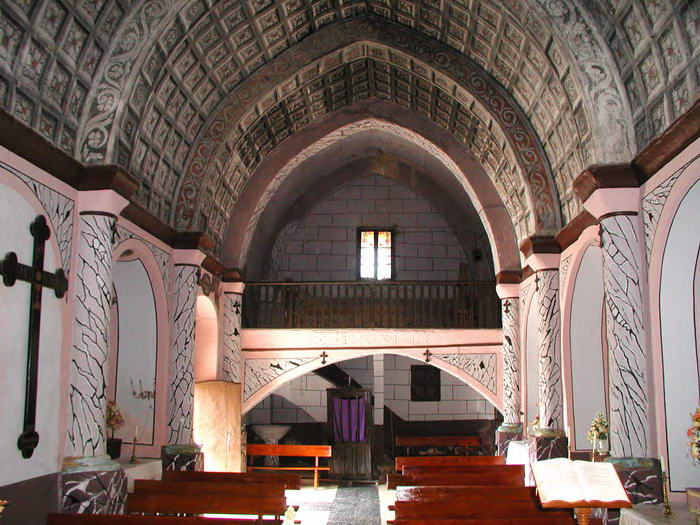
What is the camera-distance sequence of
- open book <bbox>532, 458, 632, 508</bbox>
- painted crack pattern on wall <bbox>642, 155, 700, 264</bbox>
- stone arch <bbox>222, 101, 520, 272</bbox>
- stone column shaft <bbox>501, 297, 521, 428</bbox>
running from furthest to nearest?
stone arch <bbox>222, 101, 520, 272</bbox> < stone column shaft <bbox>501, 297, 521, 428</bbox> < painted crack pattern on wall <bbox>642, 155, 700, 264</bbox> < open book <bbox>532, 458, 632, 508</bbox>

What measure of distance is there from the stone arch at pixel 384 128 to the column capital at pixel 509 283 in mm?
162

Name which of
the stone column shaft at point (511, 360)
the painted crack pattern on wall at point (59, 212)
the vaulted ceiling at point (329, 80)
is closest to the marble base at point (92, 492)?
the painted crack pattern on wall at point (59, 212)

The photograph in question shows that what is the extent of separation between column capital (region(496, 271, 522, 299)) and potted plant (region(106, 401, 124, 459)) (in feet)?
25.4

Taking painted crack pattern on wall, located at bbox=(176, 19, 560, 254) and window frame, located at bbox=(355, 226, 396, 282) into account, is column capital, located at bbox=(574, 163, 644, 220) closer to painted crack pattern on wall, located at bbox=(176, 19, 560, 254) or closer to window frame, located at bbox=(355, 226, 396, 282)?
painted crack pattern on wall, located at bbox=(176, 19, 560, 254)

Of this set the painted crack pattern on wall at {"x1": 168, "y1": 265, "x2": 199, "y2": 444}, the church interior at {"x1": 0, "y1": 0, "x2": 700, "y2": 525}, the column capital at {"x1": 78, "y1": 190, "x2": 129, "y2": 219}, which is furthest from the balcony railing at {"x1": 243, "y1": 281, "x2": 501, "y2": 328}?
the column capital at {"x1": 78, "y1": 190, "x2": 129, "y2": 219}

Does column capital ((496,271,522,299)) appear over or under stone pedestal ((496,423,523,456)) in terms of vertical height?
over

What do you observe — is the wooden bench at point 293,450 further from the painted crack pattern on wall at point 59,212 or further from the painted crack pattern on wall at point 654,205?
the painted crack pattern on wall at point 654,205

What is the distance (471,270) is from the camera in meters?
20.4

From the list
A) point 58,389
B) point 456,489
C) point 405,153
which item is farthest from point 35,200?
point 405,153

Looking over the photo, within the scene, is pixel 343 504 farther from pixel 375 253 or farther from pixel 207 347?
pixel 375 253

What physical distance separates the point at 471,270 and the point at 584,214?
9963 millimetres

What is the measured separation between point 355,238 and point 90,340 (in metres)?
12.5

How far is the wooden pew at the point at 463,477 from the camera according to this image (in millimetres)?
10227

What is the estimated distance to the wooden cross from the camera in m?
7.60
